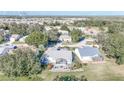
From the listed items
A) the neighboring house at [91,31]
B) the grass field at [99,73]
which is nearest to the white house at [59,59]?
the grass field at [99,73]

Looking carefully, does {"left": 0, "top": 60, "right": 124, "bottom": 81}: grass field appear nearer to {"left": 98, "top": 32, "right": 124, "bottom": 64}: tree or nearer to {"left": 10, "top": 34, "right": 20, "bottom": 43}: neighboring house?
{"left": 98, "top": 32, "right": 124, "bottom": 64}: tree

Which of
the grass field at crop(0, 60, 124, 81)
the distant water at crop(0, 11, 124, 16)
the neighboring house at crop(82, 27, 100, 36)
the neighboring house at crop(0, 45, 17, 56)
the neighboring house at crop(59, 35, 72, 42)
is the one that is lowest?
the grass field at crop(0, 60, 124, 81)

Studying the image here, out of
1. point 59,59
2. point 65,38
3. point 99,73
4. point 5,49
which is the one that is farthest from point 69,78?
point 5,49

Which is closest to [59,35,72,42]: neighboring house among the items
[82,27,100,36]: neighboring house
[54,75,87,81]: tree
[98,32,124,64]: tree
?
[82,27,100,36]: neighboring house

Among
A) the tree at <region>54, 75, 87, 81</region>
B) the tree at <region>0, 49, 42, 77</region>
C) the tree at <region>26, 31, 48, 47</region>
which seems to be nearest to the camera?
the tree at <region>54, 75, 87, 81</region>

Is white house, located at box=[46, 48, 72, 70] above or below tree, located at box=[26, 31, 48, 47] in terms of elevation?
below

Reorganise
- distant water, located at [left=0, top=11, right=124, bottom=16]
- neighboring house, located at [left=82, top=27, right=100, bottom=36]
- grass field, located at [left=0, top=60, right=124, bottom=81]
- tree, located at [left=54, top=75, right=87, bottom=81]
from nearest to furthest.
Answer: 1. tree, located at [left=54, top=75, right=87, bottom=81]
2. distant water, located at [left=0, top=11, right=124, bottom=16]
3. grass field, located at [left=0, top=60, right=124, bottom=81]
4. neighboring house, located at [left=82, top=27, right=100, bottom=36]
